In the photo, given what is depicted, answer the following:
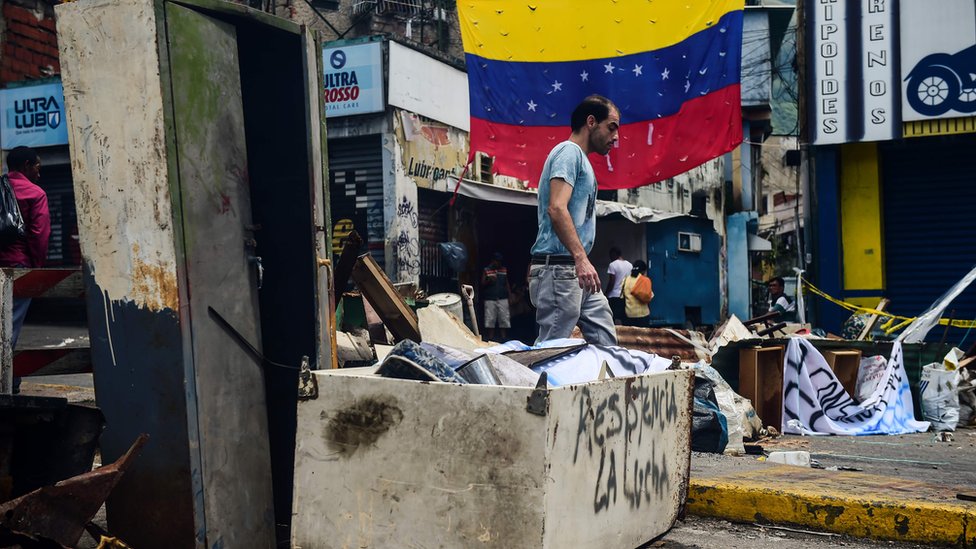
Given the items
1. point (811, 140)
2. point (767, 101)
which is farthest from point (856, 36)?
point (767, 101)

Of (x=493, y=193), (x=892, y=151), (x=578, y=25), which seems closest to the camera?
(x=578, y=25)

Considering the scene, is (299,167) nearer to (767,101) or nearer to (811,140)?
(811,140)

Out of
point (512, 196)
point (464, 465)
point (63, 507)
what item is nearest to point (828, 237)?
point (512, 196)

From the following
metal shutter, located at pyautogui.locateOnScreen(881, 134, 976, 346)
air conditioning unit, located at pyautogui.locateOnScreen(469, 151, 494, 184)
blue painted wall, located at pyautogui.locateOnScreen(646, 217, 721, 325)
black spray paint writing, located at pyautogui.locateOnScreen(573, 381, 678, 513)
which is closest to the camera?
black spray paint writing, located at pyautogui.locateOnScreen(573, 381, 678, 513)

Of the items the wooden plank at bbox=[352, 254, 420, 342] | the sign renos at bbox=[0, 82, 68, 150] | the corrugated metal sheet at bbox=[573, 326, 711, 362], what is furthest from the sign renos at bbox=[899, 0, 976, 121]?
the sign renos at bbox=[0, 82, 68, 150]

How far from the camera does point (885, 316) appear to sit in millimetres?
10328

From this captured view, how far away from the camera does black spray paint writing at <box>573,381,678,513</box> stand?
2920 millimetres

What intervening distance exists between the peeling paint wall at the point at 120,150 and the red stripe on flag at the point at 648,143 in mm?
5372

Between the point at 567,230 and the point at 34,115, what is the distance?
648 inches

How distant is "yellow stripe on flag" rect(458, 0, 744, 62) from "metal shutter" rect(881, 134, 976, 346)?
14.6ft

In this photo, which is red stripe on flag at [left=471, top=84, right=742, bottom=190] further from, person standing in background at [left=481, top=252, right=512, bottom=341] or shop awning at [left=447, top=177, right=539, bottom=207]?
person standing in background at [left=481, top=252, right=512, bottom=341]

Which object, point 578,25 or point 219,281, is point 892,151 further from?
point 219,281

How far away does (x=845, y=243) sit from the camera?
12.3m

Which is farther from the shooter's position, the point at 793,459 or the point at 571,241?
the point at 793,459
